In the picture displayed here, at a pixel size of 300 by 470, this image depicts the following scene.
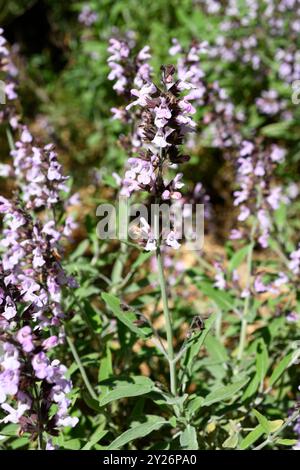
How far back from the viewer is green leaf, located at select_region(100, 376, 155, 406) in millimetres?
2368

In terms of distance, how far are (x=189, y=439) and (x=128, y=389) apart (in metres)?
0.38

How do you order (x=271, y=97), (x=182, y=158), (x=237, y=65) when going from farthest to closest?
(x=237, y=65), (x=271, y=97), (x=182, y=158)

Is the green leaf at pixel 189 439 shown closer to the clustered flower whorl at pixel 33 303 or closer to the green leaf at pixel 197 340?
the green leaf at pixel 197 340

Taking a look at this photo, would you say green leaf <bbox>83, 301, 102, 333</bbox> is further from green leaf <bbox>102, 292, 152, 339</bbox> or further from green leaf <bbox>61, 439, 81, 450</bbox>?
green leaf <bbox>61, 439, 81, 450</bbox>

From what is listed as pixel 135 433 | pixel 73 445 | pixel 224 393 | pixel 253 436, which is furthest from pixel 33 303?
pixel 253 436

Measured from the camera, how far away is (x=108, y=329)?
331 centimetres

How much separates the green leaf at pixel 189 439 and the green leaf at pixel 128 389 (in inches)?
10.6

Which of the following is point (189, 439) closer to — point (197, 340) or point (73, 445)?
point (197, 340)

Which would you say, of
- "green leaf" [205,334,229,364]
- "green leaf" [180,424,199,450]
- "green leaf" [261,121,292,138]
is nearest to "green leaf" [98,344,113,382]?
"green leaf" [180,424,199,450]

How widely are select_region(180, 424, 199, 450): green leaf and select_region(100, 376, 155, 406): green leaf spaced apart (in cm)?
27

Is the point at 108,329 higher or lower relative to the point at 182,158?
lower
